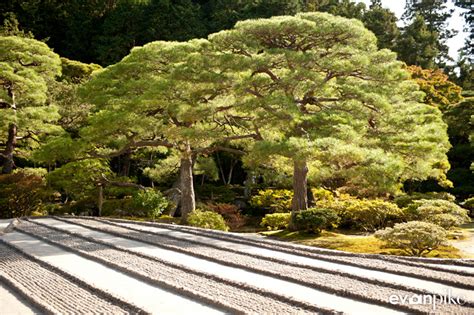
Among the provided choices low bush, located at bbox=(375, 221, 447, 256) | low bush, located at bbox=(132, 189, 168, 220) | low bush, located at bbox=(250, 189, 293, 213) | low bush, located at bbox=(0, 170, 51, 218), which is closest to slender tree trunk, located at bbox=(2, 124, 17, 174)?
low bush, located at bbox=(0, 170, 51, 218)

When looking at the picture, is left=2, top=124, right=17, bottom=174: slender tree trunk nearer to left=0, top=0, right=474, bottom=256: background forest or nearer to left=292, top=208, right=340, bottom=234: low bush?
left=0, top=0, right=474, bottom=256: background forest

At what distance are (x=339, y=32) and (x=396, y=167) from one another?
358cm

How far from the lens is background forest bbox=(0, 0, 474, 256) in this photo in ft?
35.6

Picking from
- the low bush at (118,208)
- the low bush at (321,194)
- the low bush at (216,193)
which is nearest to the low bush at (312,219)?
the low bush at (321,194)

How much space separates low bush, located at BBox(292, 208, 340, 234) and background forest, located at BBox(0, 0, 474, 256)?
44mm

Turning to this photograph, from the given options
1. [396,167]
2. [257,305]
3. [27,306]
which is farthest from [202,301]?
[396,167]

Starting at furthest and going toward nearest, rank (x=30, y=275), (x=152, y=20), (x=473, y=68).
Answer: (x=473, y=68) → (x=152, y=20) → (x=30, y=275)

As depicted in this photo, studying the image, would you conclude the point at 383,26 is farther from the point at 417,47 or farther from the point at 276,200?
the point at 276,200

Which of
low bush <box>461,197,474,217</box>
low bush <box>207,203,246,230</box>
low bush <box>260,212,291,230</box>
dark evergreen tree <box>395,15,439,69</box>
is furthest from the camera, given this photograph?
dark evergreen tree <box>395,15,439,69</box>

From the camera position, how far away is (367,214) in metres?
12.4

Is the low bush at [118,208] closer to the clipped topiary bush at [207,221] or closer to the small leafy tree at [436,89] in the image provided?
the clipped topiary bush at [207,221]

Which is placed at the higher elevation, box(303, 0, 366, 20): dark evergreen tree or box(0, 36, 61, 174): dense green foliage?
box(303, 0, 366, 20): dark evergreen tree

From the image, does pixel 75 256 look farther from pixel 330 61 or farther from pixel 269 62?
pixel 330 61

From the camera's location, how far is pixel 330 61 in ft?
35.4
